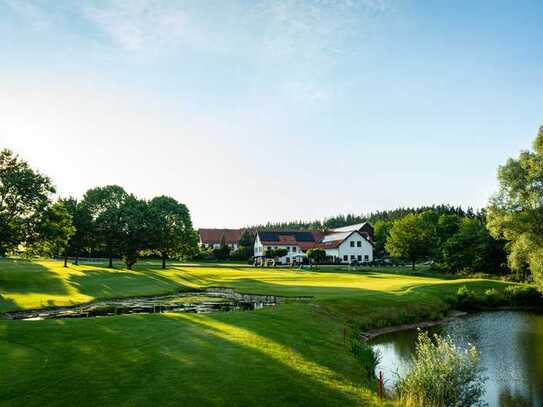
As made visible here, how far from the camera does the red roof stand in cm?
14838

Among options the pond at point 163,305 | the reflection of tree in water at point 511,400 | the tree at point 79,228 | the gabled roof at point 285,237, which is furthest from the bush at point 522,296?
the gabled roof at point 285,237

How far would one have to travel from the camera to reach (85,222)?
68312 mm

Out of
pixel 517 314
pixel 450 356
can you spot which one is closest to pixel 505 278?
pixel 517 314

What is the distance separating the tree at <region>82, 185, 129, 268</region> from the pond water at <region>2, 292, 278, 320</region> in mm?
31103

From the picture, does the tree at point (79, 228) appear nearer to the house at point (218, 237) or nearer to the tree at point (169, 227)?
the tree at point (169, 227)

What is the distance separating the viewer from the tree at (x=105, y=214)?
69312 millimetres

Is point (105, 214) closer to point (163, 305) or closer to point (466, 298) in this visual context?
point (163, 305)

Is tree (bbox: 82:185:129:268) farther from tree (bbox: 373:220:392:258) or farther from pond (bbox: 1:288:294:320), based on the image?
tree (bbox: 373:220:392:258)

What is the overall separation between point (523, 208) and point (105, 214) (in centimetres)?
6113

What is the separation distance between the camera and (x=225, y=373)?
1376 cm

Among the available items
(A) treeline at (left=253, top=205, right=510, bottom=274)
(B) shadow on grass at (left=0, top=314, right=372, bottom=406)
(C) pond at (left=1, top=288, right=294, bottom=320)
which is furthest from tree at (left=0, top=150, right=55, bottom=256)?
(A) treeline at (left=253, top=205, right=510, bottom=274)

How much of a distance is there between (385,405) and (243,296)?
3053 cm

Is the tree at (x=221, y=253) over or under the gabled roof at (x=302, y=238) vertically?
under

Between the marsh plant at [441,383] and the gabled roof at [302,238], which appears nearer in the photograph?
the marsh plant at [441,383]
